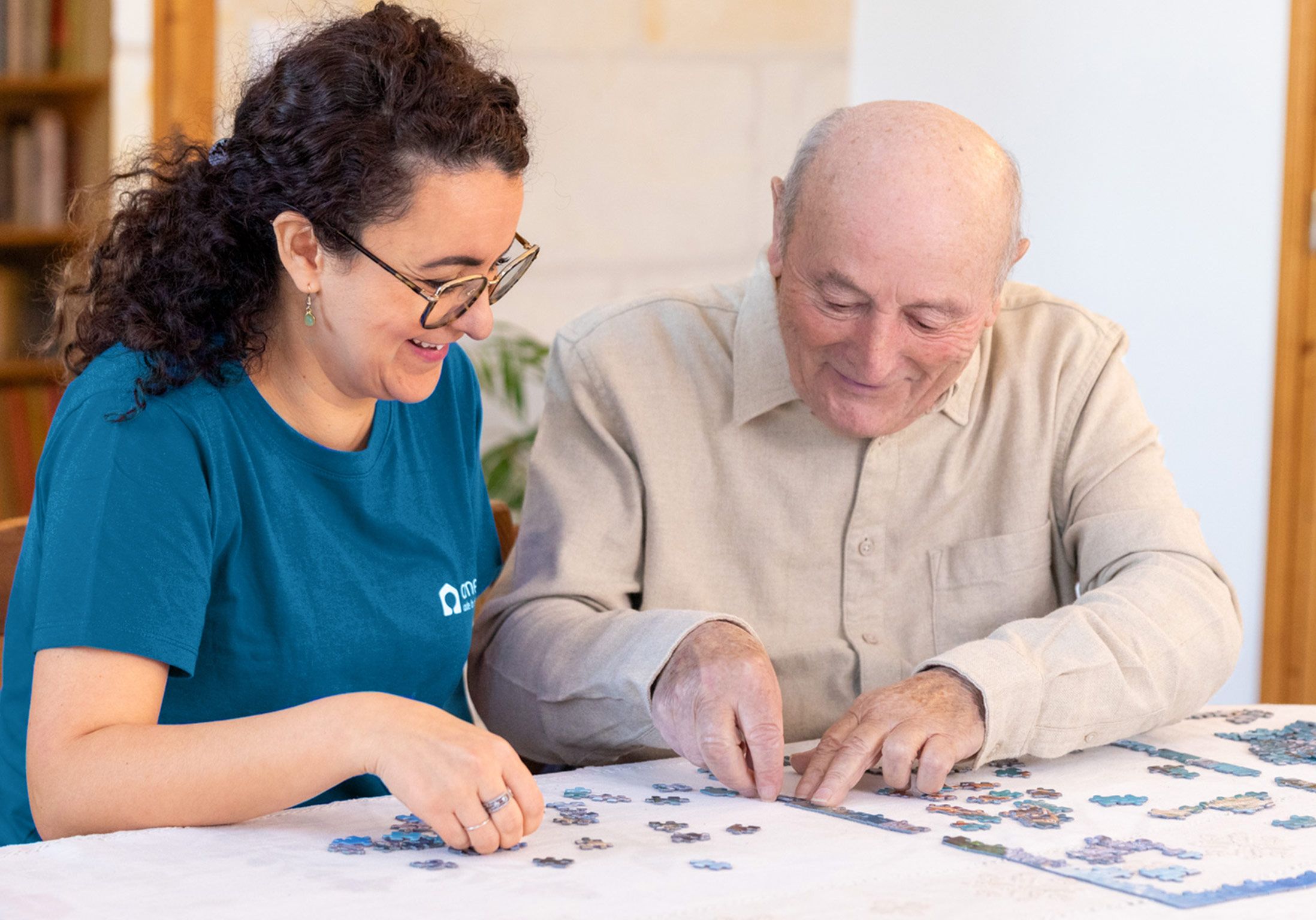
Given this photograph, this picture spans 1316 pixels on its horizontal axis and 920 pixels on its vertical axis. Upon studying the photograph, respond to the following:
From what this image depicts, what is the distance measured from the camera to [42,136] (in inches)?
156

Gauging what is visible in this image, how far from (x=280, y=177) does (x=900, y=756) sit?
96 cm

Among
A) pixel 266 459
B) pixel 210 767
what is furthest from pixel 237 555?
pixel 210 767

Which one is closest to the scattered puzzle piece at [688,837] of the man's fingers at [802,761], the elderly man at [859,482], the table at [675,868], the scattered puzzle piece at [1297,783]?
the table at [675,868]

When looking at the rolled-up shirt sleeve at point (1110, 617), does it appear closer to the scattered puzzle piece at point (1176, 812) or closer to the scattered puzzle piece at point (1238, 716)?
the scattered puzzle piece at point (1238, 716)

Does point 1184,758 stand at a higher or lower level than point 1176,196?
lower

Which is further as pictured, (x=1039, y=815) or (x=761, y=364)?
(x=761, y=364)

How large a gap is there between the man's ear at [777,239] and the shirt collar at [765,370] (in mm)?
32

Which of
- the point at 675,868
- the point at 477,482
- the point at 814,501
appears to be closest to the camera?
the point at 675,868

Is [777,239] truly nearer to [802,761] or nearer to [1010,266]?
[1010,266]

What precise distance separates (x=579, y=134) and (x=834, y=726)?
271 cm

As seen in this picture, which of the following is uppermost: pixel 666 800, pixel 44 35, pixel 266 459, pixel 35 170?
pixel 44 35

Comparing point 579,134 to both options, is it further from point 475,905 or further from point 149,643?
point 475,905

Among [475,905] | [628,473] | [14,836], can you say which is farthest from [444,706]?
[475,905]

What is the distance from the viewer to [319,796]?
1.89 meters
